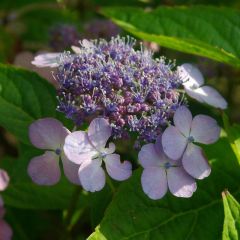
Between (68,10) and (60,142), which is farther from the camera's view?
(68,10)

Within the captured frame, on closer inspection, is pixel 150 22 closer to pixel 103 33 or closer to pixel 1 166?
pixel 103 33

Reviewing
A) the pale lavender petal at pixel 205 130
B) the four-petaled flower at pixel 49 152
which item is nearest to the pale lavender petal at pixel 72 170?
the four-petaled flower at pixel 49 152

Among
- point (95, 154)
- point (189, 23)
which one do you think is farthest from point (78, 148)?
point (189, 23)

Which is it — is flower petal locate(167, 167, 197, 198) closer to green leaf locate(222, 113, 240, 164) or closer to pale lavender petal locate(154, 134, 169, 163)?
pale lavender petal locate(154, 134, 169, 163)

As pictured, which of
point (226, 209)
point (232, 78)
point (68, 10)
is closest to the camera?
point (226, 209)

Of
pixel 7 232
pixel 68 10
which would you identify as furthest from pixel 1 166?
pixel 68 10

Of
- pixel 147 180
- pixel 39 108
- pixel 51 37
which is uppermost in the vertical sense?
pixel 147 180
